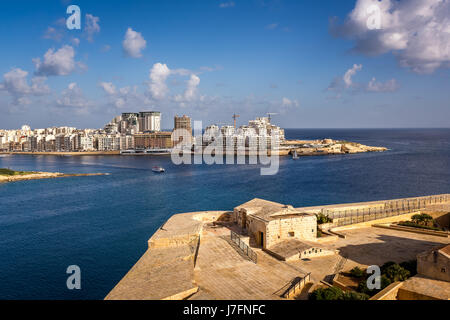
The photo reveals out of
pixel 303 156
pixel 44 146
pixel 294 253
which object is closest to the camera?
pixel 294 253

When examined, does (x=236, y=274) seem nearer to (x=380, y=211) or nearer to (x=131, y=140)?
(x=380, y=211)

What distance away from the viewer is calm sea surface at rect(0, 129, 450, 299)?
1898 centimetres

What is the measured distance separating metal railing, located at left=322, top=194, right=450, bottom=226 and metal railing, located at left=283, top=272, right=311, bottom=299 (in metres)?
8.18

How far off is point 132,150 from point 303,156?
54802 millimetres

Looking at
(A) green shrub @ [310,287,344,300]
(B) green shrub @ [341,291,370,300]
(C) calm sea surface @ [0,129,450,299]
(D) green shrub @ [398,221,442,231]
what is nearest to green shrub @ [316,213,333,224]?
(D) green shrub @ [398,221,442,231]

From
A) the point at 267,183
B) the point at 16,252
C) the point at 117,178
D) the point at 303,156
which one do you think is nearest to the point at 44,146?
the point at 117,178

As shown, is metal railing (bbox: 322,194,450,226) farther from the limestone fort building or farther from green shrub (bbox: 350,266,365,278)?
green shrub (bbox: 350,266,365,278)

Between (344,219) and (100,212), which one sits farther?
(100,212)

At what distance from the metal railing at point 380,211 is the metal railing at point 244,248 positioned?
660cm

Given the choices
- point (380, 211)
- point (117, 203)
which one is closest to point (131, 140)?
point (117, 203)

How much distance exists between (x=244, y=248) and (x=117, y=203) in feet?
83.4

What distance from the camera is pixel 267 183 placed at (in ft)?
161

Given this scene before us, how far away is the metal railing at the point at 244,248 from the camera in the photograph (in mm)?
13867

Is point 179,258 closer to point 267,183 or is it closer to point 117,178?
point 267,183
